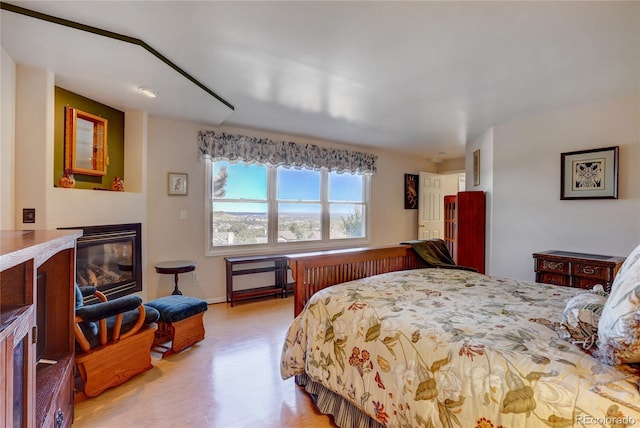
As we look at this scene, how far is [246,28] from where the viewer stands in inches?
70.8

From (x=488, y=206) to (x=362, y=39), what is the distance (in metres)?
3.11

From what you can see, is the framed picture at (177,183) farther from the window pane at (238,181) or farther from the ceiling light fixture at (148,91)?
the ceiling light fixture at (148,91)

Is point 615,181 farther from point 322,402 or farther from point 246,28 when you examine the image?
point 246,28

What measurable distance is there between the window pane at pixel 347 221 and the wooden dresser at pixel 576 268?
276 centimetres

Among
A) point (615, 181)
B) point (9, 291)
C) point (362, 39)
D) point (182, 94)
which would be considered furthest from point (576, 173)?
point (9, 291)

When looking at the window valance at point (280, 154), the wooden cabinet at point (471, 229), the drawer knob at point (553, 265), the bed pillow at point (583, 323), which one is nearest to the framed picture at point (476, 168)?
the wooden cabinet at point (471, 229)

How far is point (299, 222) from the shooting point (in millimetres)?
4699

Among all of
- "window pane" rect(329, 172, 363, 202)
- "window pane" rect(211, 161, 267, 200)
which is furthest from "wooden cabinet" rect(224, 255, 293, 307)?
"window pane" rect(329, 172, 363, 202)

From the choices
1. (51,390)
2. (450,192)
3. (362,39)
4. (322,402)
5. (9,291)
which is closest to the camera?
(9,291)

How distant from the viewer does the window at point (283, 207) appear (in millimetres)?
4074

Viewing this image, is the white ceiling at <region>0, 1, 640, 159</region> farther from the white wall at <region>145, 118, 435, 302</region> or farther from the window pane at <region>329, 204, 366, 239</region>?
the window pane at <region>329, 204, 366, 239</region>

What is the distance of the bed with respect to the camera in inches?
35.8

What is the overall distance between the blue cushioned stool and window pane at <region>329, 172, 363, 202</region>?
294cm

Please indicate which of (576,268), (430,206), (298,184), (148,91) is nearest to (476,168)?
(430,206)
